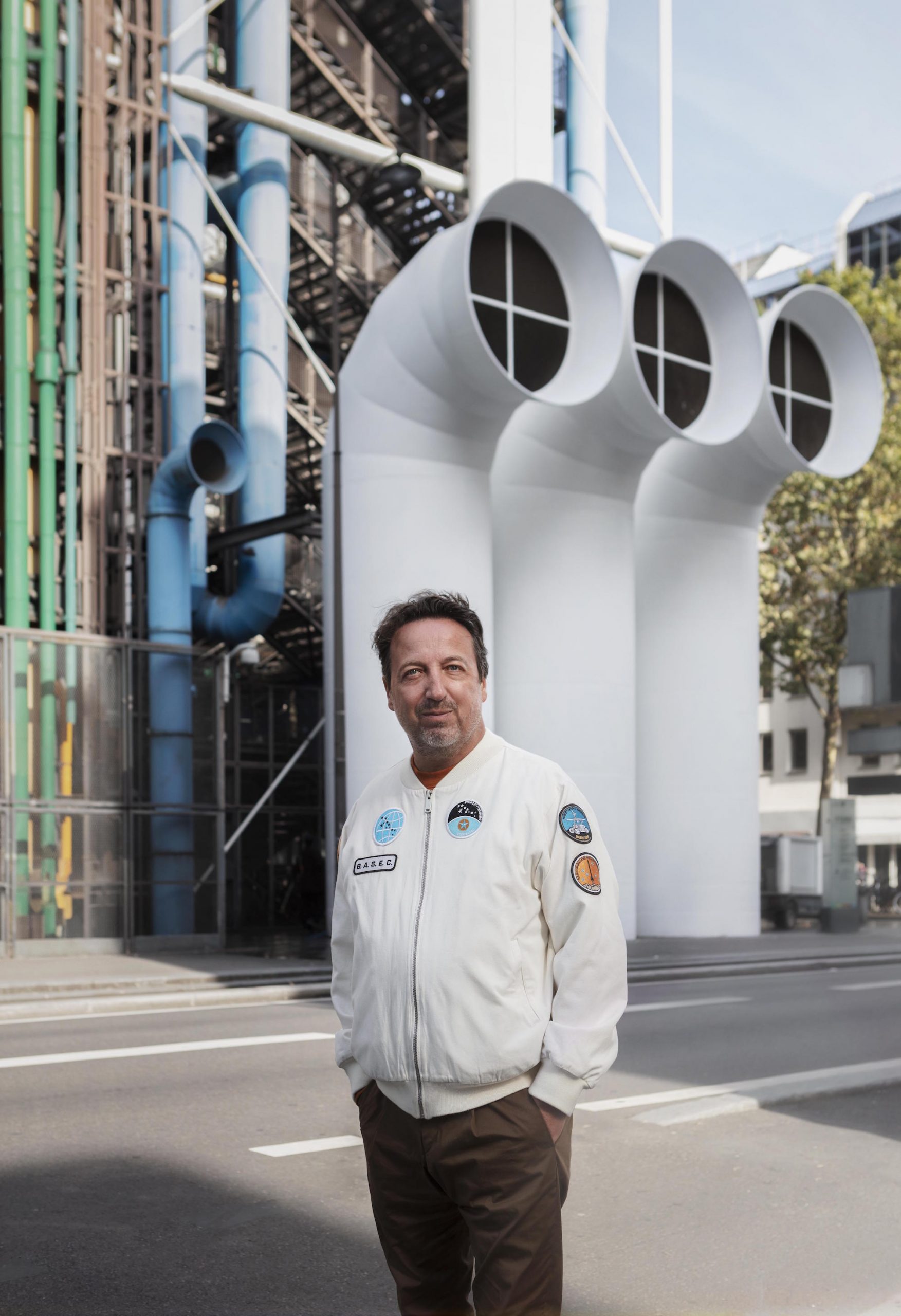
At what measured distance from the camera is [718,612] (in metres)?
24.1

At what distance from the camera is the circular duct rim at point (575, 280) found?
19.3m

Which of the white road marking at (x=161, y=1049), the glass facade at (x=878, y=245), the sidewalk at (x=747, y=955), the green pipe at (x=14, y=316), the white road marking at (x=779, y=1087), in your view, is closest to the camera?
the white road marking at (x=779, y=1087)

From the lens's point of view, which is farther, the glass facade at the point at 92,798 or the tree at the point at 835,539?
the tree at the point at 835,539

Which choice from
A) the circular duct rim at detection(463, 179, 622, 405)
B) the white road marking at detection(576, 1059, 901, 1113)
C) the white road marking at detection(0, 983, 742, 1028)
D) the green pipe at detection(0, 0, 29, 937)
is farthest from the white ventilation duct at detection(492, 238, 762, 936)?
the white road marking at detection(576, 1059, 901, 1113)

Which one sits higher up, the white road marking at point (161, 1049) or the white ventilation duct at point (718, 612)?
the white ventilation duct at point (718, 612)

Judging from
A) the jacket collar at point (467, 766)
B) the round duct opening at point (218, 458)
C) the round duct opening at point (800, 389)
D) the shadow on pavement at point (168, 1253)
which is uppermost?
the round duct opening at point (800, 389)

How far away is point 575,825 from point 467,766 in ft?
0.84

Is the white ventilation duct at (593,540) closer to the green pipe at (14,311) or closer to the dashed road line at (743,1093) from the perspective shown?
the green pipe at (14,311)

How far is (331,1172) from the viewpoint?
22.6 feet

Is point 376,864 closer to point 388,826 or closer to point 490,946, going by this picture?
point 388,826

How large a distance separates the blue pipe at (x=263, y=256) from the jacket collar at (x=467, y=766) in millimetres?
22670

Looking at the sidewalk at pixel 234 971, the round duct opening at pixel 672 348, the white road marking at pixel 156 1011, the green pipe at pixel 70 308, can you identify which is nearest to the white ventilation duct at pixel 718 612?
the sidewalk at pixel 234 971

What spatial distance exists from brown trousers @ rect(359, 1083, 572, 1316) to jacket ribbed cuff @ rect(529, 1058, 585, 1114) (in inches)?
1.9

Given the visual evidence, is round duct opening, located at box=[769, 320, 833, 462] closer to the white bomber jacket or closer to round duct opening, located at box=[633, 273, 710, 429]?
round duct opening, located at box=[633, 273, 710, 429]
